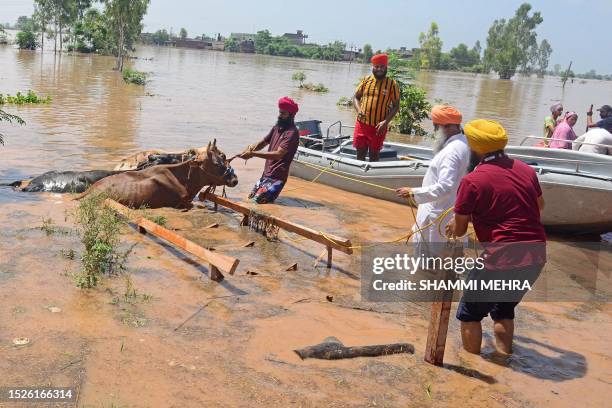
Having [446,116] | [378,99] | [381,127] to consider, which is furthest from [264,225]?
[378,99]

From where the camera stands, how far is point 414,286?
19.8 feet

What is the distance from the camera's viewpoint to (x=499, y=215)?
405 cm

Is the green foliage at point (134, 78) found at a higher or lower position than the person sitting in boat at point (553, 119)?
lower

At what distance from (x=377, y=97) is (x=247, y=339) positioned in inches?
212

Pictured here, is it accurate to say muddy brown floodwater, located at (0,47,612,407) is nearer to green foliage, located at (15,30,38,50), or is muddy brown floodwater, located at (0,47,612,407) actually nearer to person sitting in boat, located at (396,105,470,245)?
person sitting in boat, located at (396,105,470,245)

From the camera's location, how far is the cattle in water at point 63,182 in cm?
827

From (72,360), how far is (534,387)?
313 cm

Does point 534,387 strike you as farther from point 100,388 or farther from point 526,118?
point 526,118

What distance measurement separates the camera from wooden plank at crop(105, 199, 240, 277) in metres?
5.22

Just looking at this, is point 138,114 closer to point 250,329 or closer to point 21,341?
point 250,329

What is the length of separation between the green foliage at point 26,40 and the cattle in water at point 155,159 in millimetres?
56315

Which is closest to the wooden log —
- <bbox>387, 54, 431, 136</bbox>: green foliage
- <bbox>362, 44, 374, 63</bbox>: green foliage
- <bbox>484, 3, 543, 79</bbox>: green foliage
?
<bbox>387, 54, 431, 136</bbox>: green foliage

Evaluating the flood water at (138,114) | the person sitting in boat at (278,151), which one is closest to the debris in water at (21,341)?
the person sitting in boat at (278,151)

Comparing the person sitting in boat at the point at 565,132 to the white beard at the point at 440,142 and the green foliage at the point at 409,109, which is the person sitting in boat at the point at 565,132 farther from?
the green foliage at the point at 409,109
